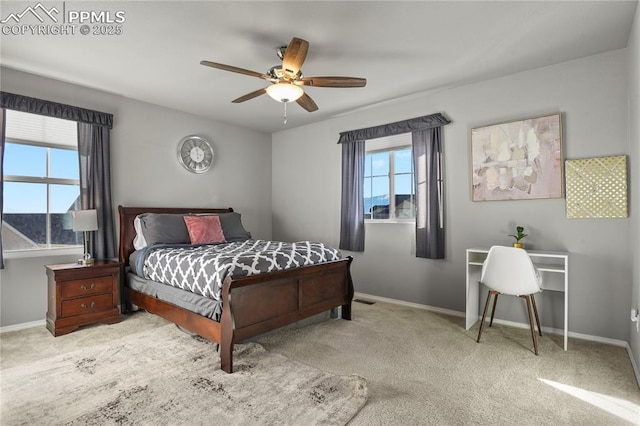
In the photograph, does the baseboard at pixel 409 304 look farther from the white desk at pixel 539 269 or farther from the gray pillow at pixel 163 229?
the gray pillow at pixel 163 229

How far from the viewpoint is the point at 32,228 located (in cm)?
350

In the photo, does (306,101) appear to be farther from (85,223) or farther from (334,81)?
(85,223)

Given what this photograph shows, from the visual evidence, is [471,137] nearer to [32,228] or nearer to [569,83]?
[569,83]

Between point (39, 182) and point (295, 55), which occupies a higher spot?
point (295, 55)

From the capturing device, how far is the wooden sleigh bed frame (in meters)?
2.46

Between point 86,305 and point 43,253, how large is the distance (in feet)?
2.61

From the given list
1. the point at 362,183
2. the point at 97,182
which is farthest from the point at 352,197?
the point at 97,182

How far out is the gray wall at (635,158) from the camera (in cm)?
233

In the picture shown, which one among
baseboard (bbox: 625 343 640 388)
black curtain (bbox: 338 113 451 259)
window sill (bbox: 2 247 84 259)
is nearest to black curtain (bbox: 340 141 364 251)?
black curtain (bbox: 338 113 451 259)

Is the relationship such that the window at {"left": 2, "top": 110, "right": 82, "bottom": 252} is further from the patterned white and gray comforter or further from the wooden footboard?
the wooden footboard

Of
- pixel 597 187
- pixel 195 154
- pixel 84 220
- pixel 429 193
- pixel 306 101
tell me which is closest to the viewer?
pixel 597 187

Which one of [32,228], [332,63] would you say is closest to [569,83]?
[332,63]

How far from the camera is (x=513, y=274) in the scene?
282 centimetres

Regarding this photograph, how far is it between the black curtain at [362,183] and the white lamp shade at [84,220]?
9.88 feet
